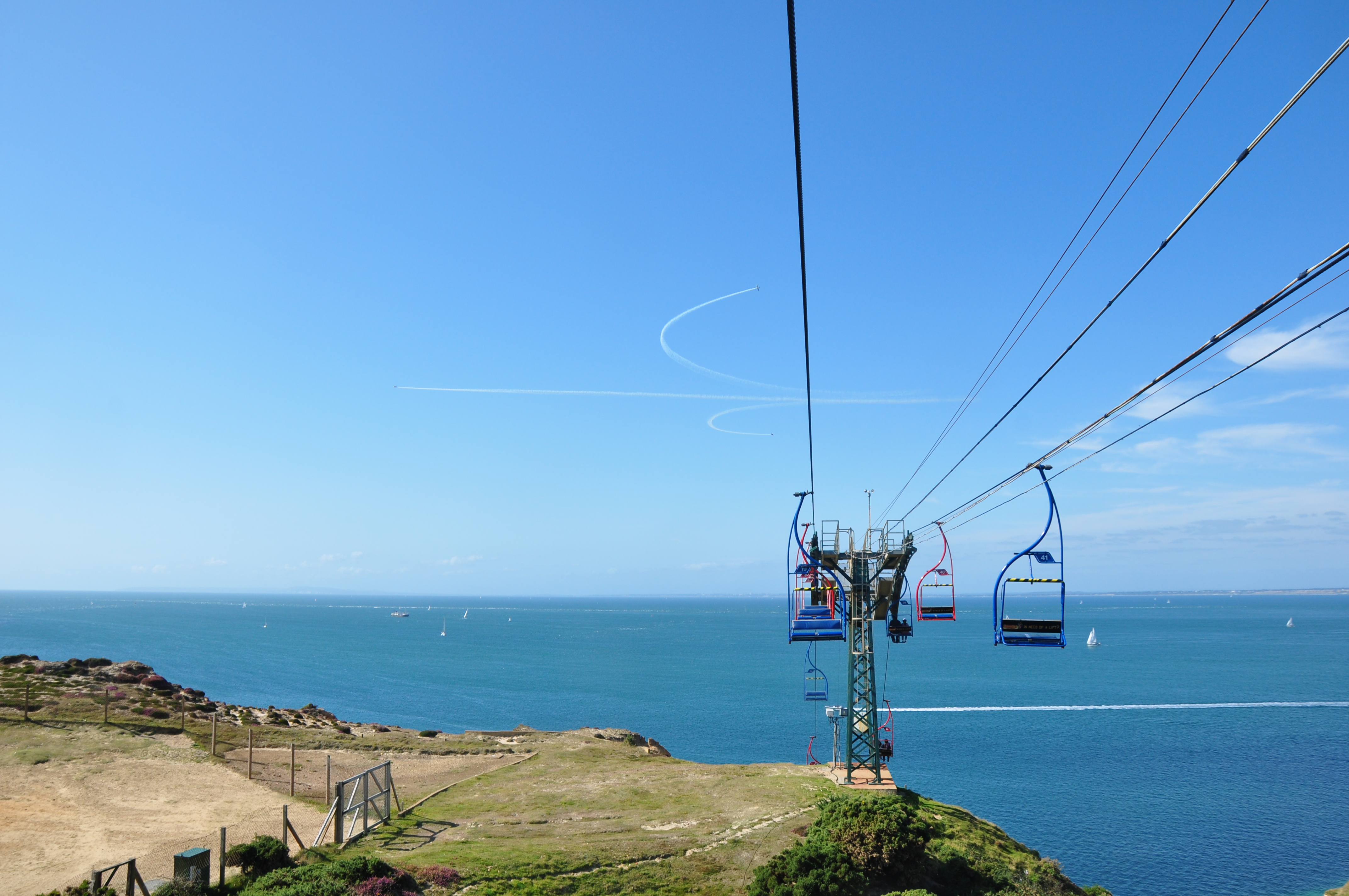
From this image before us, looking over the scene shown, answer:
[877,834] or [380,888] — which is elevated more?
[380,888]

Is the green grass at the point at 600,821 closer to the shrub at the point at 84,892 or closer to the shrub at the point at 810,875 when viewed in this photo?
the shrub at the point at 810,875

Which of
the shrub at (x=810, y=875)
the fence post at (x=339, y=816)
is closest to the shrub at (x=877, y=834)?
the shrub at (x=810, y=875)

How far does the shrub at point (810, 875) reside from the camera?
2119 cm

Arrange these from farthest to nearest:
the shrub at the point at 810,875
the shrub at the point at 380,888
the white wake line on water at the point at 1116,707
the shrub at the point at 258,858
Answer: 1. the white wake line on water at the point at 1116,707
2. the shrub at the point at 810,875
3. the shrub at the point at 258,858
4. the shrub at the point at 380,888

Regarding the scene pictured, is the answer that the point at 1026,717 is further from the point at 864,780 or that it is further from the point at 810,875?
the point at 810,875

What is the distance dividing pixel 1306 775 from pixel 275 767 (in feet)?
284

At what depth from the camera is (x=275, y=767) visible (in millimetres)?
37500

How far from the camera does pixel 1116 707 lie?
102625 millimetres

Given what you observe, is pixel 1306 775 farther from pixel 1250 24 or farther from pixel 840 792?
pixel 1250 24

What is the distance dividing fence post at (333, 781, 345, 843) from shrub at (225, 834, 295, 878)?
266 cm

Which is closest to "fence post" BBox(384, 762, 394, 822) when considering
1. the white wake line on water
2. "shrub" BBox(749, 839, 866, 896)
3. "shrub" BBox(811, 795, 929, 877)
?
"shrub" BBox(749, 839, 866, 896)

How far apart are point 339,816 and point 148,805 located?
38.7 feet

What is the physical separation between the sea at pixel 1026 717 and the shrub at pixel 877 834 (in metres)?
30.4

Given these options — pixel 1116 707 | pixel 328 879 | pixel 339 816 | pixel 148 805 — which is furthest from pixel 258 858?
pixel 1116 707
